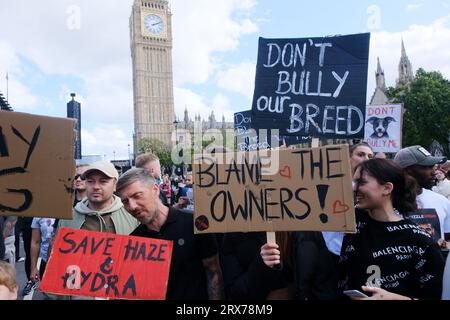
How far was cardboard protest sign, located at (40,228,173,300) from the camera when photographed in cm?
220

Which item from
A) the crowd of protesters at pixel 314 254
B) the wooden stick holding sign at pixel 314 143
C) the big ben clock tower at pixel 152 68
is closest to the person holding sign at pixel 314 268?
the crowd of protesters at pixel 314 254

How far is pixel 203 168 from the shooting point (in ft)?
8.21

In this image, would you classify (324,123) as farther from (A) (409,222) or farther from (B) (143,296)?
(B) (143,296)

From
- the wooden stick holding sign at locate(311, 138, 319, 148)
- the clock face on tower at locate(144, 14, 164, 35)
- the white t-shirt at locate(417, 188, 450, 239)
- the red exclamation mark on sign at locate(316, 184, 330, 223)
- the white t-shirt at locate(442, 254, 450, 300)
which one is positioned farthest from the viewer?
the clock face on tower at locate(144, 14, 164, 35)

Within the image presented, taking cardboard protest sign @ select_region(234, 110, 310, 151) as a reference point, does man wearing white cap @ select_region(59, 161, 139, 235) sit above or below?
below

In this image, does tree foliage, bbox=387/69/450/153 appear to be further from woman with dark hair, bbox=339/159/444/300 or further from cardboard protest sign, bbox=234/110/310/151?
woman with dark hair, bbox=339/159/444/300

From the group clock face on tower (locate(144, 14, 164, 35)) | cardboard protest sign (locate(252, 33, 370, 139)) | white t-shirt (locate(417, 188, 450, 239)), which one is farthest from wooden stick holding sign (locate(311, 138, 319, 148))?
clock face on tower (locate(144, 14, 164, 35))

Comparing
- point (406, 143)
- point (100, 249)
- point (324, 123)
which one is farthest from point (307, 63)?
point (406, 143)

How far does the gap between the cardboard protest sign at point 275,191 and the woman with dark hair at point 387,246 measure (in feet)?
0.50

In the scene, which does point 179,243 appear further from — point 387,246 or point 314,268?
point 387,246

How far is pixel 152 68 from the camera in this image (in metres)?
89.2

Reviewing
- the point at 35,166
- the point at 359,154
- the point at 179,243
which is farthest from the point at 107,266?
the point at 359,154

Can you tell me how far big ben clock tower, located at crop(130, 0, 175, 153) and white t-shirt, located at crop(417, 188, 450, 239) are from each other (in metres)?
87.0

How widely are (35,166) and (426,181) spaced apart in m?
3.00
